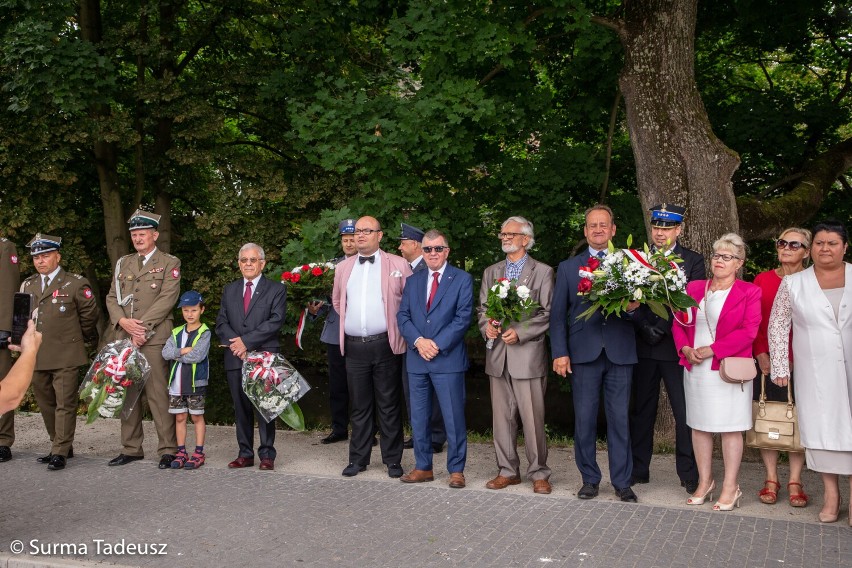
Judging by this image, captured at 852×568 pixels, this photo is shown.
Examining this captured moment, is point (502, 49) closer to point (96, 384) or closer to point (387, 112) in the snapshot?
point (387, 112)

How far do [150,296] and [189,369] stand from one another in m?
0.89

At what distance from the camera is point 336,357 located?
31.4 ft

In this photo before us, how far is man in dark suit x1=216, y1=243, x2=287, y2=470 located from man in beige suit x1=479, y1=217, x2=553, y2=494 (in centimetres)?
218

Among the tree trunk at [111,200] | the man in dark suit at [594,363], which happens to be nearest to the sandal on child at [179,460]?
the man in dark suit at [594,363]

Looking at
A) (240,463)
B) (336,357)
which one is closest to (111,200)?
(336,357)

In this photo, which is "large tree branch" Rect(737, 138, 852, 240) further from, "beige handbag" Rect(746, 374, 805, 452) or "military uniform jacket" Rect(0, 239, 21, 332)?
"military uniform jacket" Rect(0, 239, 21, 332)

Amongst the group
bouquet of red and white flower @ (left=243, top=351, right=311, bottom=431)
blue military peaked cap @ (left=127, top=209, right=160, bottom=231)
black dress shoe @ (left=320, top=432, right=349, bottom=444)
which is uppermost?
blue military peaked cap @ (left=127, top=209, right=160, bottom=231)

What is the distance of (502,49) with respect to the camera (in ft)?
34.7

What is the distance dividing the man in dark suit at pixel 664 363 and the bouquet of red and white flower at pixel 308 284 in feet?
11.1

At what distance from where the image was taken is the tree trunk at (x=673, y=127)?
30.6 ft

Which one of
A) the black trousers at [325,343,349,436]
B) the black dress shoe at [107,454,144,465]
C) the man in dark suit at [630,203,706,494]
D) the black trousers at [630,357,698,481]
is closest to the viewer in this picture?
the man in dark suit at [630,203,706,494]

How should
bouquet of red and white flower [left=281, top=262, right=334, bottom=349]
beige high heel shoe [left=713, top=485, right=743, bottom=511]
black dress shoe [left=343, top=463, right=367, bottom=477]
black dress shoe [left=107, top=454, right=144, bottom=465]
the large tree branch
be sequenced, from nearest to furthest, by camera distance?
beige high heel shoe [left=713, top=485, right=743, bottom=511], black dress shoe [left=343, top=463, right=367, bottom=477], black dress shoe [left=107, top=454, right=144, bottom=465], bouquet of red and white flower [left=281, top=262, right=334, bottom=349], the large tree branch

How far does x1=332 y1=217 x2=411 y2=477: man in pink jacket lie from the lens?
805cm

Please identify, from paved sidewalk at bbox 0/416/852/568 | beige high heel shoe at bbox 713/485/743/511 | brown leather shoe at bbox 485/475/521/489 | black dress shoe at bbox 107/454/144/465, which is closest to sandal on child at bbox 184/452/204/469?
paved sidewalk at bbox 0/416/852/568
